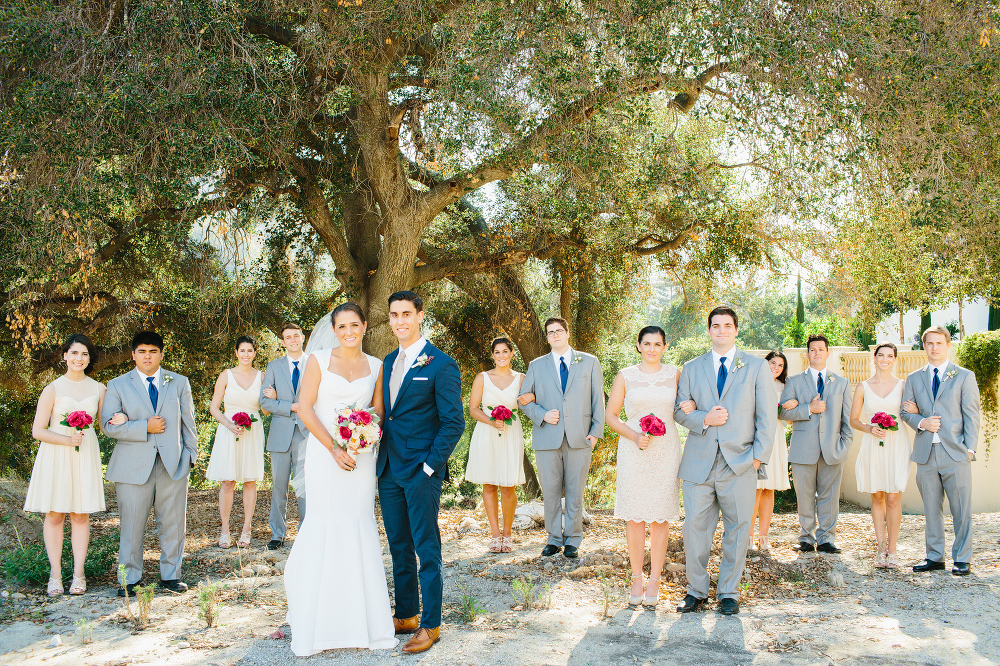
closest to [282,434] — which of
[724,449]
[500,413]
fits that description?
[500,413]

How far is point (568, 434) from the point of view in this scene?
6930 mm

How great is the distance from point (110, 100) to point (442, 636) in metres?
5.78

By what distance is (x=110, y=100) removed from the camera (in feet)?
22.6

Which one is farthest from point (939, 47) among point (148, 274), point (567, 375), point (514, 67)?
point (148, 274)

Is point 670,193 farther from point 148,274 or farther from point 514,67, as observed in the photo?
point 148,274

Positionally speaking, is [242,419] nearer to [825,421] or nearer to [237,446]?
[237,446]

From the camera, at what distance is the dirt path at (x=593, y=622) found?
4.29 m

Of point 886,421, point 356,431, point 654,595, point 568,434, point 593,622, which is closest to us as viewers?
point 356,431

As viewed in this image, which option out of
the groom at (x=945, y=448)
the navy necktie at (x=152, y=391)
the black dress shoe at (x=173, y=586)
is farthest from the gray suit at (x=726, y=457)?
the navy necktie at (x=152, y=391)

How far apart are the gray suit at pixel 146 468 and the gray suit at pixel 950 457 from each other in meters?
6.37

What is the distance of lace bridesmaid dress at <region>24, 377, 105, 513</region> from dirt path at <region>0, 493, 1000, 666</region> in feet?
2.28

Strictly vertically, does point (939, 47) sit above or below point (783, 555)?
above

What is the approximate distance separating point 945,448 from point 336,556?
17.4 ft

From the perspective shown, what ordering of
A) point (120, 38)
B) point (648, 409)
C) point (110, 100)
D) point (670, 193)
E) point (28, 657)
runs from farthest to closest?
point (670, 193), point (120, 38), point (110, 100), point (648, 409), point (28, 657)
